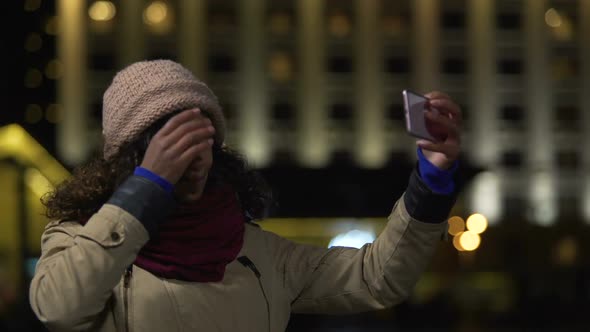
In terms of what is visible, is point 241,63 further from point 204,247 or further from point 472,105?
point 204,247

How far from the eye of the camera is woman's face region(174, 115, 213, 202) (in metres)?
1.73

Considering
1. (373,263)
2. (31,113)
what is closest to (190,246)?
(373,263)

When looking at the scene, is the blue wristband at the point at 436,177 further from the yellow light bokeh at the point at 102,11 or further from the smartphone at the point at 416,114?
the yellow light bokeh at the point at 102,11

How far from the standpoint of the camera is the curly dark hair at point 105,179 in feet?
6.07

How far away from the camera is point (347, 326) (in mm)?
30750

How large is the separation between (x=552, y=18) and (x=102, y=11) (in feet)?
93.0

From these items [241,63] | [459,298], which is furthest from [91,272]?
[241,63]

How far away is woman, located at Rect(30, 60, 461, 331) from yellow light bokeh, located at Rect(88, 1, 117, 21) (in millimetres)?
54516

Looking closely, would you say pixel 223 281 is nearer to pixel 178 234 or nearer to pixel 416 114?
pixel 178 234

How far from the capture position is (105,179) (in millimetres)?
1916

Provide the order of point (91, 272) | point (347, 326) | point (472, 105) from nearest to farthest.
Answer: point (91, 272)
point (347, 326)
point (472, 105)

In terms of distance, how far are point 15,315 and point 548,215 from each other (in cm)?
4938

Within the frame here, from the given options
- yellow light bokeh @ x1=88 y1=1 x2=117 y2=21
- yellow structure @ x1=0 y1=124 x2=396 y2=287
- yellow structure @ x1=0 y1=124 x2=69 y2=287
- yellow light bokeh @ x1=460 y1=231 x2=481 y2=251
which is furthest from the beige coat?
yellow light bokeh @ x1=88 y1=1 x2=117 y2=21

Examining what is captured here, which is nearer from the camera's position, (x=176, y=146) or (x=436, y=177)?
(x=176, y=146)
